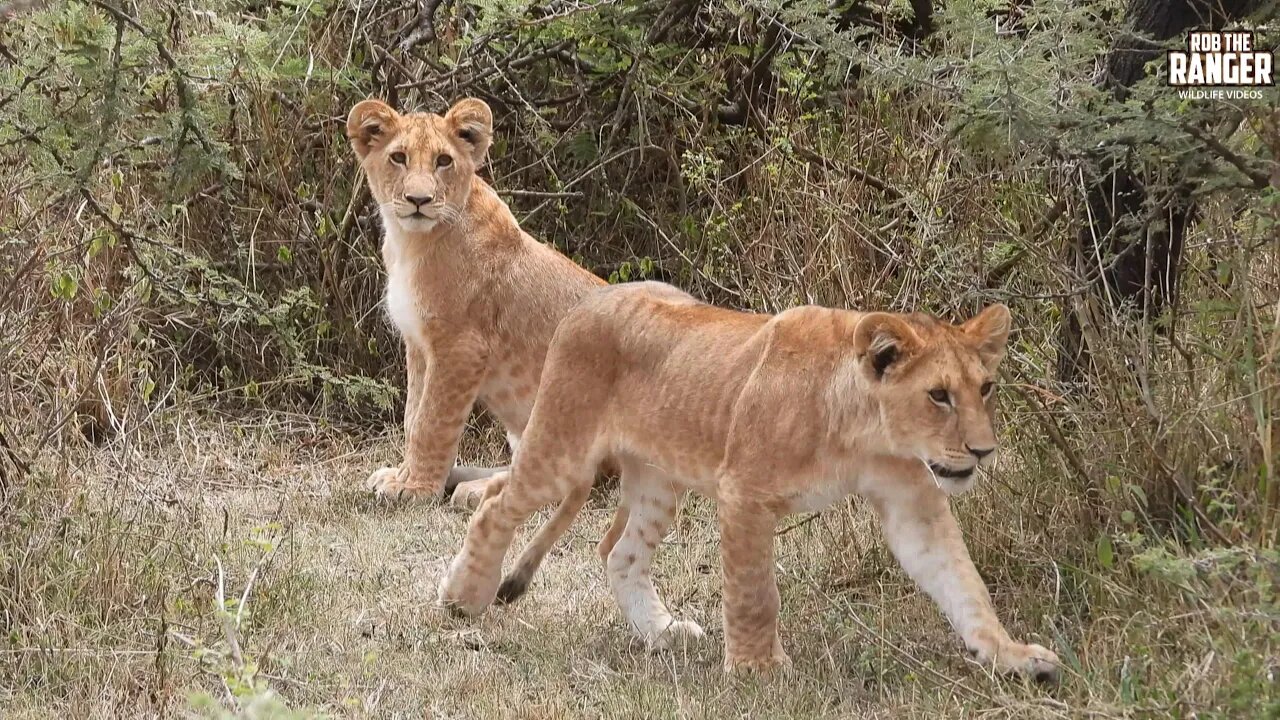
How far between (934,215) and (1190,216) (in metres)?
1.77

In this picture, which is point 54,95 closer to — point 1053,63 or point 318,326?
point 318,326

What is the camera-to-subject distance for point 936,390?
4.58 metres

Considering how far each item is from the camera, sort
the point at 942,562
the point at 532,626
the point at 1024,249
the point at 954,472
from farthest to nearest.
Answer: the point at 1024,249 → the point at 532,626 → the point at 942,562 → the point at 954,472

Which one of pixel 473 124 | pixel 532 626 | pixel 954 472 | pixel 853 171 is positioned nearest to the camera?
pixel 954 472

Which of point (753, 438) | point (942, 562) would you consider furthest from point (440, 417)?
point (942, 562)

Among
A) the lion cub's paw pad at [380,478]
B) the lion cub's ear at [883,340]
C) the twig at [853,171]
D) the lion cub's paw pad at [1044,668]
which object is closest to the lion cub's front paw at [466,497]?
the lion cub's paw pad at [380,478]

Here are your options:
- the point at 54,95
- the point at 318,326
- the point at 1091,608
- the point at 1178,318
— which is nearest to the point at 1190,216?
the point at 1178,318

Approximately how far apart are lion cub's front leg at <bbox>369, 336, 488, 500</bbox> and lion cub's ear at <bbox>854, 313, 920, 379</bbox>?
9.44ft

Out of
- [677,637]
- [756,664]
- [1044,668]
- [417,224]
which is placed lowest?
[677,637]

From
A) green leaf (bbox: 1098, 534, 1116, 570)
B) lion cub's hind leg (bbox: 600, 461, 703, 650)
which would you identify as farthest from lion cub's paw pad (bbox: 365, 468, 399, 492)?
green leaf (bbox: 1098, 534, 1116, 570)

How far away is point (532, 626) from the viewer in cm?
557

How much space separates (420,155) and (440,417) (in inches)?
44.0

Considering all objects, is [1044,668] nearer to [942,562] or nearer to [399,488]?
[942,562]

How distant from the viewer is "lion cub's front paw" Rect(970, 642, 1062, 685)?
4535 millimetres
